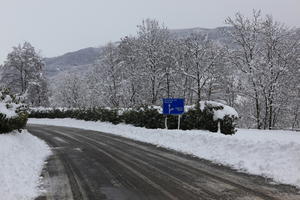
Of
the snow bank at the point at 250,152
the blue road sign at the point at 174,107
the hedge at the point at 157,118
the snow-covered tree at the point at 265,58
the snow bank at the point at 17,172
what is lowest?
the snow bank at the point at 17,172

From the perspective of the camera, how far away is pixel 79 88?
77250 mm

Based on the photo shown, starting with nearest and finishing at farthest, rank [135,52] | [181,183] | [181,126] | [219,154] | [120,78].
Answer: [181,183] → [219,154] → [181,126] → [135,52] → [120,78]

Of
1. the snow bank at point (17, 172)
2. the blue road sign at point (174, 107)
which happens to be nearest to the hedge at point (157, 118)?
the blue road sign at point (174, 107)

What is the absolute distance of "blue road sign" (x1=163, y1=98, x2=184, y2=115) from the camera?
20188 millimetres

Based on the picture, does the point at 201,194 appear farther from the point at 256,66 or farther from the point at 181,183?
the point at 256,66

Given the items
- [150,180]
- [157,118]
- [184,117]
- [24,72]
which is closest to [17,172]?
[150,180]

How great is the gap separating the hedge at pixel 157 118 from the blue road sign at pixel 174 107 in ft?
4.46

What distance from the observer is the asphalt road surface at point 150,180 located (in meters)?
7.44

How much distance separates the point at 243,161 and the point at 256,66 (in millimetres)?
28277

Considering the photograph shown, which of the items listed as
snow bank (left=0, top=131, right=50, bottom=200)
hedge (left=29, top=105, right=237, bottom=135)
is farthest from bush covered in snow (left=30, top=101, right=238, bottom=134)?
snow bank (left=0, top=131, right=50, bottom=200)

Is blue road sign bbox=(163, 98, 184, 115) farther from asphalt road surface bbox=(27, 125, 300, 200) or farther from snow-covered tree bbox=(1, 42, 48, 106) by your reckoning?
snow-covered tree bbox=(1, 42, 48, 106)

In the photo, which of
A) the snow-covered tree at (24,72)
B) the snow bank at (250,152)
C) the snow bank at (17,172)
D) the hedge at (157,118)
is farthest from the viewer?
the snow-covered tree at (24,72)

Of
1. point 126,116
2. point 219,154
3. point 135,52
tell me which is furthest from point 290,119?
point 219,154

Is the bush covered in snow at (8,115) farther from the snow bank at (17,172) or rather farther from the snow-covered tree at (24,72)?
the snow-covered tree at (24,72)
